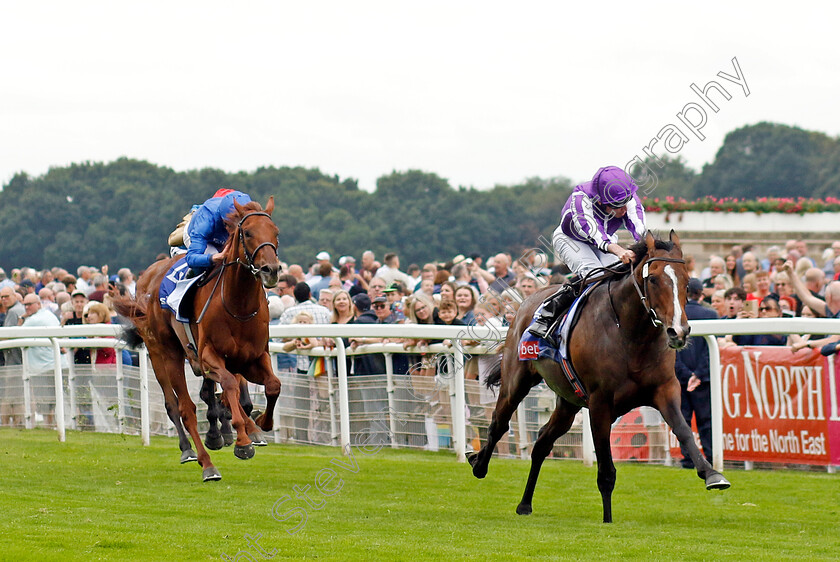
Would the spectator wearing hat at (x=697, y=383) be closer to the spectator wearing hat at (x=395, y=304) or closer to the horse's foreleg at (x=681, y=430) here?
the horse's foreleg at (x=681, y=430)

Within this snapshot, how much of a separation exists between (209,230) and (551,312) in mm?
2268

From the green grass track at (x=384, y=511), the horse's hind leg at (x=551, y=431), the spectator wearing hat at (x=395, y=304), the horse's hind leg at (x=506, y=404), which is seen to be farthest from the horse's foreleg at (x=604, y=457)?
the spectator wearing hat at (x=395, y=304)

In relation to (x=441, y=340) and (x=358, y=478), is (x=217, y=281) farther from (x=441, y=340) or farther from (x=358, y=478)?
(x=441, y=340)

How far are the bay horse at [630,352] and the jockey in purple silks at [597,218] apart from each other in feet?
0.75

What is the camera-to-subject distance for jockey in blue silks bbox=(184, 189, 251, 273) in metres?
→ 7.53

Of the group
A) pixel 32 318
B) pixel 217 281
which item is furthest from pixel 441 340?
pixel 32 318

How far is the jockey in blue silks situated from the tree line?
136ft

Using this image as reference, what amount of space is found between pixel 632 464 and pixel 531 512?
83.1 inches

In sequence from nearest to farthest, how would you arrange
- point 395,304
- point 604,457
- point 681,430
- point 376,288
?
1. point 681,430
2. point 604,457
3. point 395,304
4. point 376,288

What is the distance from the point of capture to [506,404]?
24.4 feet

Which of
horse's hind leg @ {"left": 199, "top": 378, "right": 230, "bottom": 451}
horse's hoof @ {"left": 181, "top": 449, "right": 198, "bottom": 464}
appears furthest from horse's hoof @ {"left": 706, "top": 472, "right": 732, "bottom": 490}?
horse's hoof @ {"left": 181, "top": 449, "right": 198, "bottom": 464}

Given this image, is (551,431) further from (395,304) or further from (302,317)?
(395,304)

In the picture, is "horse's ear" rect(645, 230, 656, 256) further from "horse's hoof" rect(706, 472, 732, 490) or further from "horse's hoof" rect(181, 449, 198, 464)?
"horse's hoof" rect(181, 449, 198, 464)

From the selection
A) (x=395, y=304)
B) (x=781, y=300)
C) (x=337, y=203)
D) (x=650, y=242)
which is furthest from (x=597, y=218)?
(x=337, y=203)
